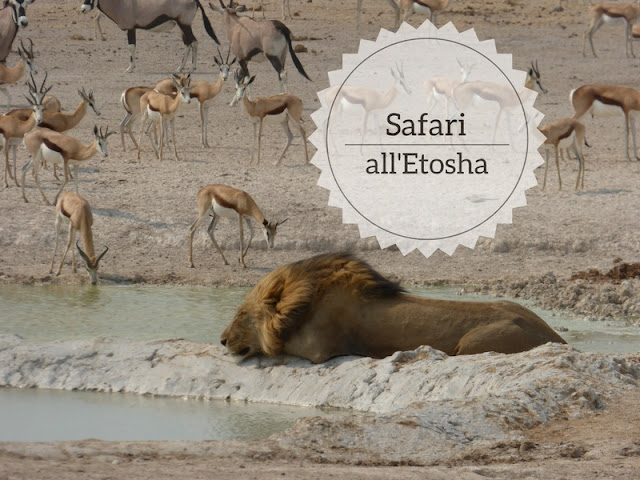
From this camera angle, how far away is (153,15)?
22.8 meters

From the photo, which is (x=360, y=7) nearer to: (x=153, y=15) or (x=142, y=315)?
(x=153, y=15)

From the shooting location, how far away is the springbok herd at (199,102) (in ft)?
37.8

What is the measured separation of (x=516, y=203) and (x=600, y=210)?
942 millimetres

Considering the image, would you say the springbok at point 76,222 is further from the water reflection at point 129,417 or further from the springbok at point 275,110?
the springbok at point 275,110

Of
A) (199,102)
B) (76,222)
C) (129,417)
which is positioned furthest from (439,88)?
(129,417)

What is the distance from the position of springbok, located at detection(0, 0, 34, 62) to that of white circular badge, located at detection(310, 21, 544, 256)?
5.79 m

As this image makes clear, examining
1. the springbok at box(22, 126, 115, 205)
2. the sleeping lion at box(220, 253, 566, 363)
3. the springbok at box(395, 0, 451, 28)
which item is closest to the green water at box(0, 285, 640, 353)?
the sleeping lion at box(220, 253, 566, 363)

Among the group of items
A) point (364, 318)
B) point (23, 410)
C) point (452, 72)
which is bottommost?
point (23, 410)

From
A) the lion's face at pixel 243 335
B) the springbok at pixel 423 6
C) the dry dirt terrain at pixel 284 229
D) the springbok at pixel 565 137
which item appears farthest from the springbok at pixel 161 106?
the springbok at pixel 423 6

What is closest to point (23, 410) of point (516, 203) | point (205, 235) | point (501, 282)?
point (501, 282)

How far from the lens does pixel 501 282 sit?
10414 mm

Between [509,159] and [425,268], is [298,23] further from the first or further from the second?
[425,268]

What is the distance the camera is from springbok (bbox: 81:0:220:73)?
867 inches

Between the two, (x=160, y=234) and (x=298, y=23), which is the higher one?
(x=298, y=23)
